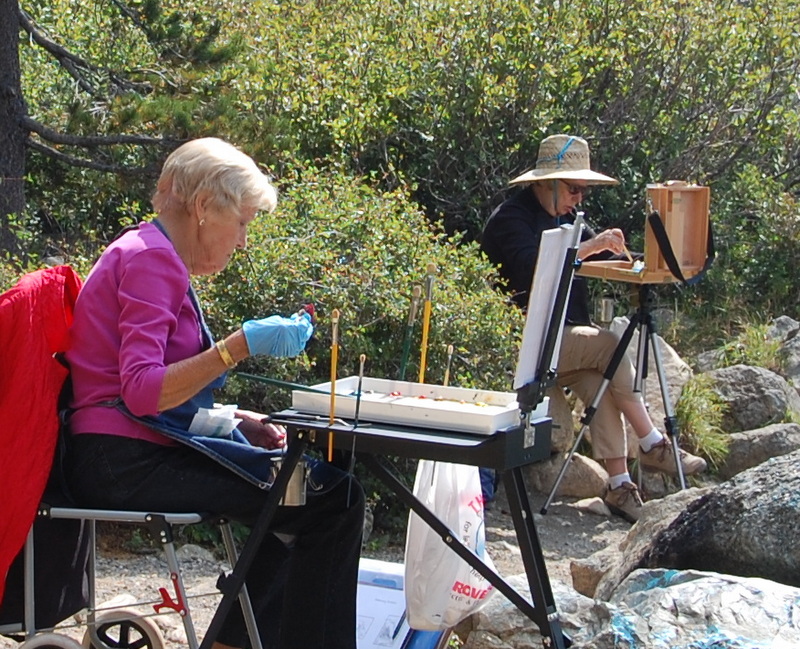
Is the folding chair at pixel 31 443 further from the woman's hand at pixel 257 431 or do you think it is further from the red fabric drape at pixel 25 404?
the woman's hand at pixel 257 431

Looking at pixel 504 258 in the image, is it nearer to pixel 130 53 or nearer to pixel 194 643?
pixel 130 53

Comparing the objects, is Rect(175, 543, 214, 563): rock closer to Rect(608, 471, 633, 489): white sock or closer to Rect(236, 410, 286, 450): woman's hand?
Rect(236, 410, 286, 450): woman's hand

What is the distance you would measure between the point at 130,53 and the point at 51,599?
16.9 ft

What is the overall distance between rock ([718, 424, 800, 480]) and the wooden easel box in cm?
149

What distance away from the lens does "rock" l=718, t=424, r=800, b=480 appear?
280 inches

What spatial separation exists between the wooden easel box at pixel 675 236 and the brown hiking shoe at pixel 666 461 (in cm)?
104

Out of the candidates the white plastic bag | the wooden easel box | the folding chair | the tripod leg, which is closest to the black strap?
the wooden easel box

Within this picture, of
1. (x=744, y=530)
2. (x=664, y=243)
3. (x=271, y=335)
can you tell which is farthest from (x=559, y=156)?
(x=271, y=335)

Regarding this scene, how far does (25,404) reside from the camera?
3.19 meters

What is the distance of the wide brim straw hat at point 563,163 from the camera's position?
6371 mm

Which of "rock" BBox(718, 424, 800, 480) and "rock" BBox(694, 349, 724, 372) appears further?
"rock" BBox(694, 349, 724, 372)

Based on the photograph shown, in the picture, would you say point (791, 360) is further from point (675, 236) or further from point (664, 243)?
point (664, 243)

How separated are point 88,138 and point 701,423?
3718mm

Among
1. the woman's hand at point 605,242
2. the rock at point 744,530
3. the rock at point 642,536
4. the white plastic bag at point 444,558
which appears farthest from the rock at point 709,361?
the white plastic bag at point 444,558
